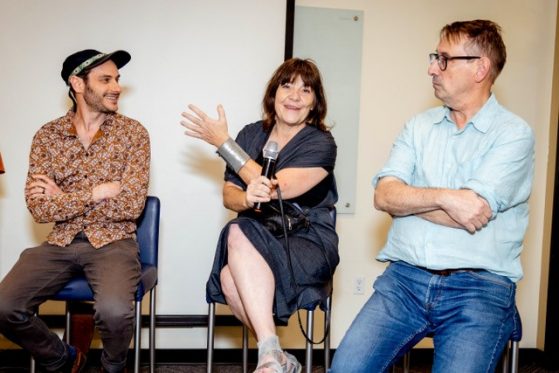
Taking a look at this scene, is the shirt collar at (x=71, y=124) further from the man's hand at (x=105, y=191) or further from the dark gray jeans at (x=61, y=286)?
the dark gray jeans at (x=61, y=286)

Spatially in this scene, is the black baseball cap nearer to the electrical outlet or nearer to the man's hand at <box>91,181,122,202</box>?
the man's hand at <box>91,181,122,202</box>

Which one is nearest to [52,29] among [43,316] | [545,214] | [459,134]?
[43,316]

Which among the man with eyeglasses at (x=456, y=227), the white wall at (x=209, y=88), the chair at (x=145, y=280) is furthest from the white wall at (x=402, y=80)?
the man with eyeglasses at (x=456, y=227)

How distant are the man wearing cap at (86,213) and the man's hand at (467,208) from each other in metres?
1.33

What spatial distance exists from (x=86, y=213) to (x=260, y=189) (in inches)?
36.0

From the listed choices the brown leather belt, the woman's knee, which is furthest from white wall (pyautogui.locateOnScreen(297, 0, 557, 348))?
the brown leather belt

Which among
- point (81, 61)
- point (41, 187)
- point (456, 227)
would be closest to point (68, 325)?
point (41, 187)

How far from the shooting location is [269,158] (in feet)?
6.94

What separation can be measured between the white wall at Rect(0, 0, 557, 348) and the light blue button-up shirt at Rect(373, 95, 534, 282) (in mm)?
1336

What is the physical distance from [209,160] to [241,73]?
0.49 metres

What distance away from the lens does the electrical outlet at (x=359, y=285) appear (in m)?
3.44

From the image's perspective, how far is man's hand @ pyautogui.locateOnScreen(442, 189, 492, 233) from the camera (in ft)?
5.97

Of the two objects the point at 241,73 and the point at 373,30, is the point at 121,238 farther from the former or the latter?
the point at 373,30

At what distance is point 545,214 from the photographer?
3.54m
